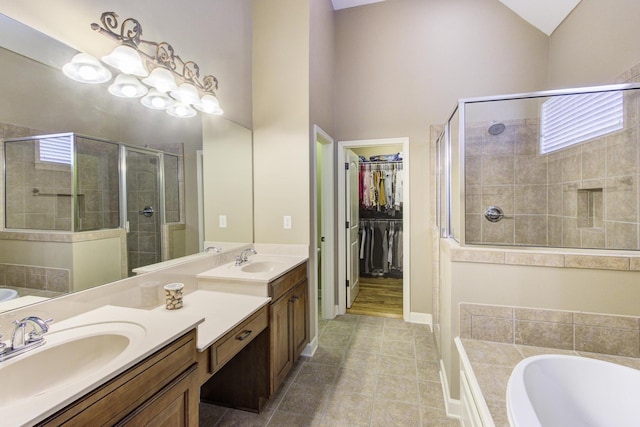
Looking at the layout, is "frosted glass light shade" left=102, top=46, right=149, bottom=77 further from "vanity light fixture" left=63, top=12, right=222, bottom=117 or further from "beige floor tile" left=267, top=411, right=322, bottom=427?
"beige floor tile" left=267, top=411, right=322, bottom=427

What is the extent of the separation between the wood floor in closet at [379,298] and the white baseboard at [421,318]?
0.52 feet

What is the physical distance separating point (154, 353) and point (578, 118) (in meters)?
2.99

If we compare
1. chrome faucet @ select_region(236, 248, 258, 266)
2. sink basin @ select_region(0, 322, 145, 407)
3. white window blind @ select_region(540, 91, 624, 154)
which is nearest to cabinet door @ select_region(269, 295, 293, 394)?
chrome faucet @ select_region(236, 248, 258, 266)

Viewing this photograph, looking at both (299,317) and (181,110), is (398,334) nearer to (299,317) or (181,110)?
(299,317)

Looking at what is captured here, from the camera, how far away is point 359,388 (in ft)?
6.84

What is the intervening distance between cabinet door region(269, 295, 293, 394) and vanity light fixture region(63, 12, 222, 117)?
147 cm

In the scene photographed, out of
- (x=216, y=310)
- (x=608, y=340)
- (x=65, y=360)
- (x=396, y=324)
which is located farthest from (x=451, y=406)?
(x=65, y=360)

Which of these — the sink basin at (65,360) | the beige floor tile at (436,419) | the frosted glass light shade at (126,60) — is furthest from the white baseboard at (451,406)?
the frosted glass light shade at (126,60)

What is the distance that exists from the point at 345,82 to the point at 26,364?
139 inches

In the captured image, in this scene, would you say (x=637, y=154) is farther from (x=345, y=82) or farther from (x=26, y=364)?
(x=26, y=364)

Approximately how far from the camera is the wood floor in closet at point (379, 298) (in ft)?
11.6

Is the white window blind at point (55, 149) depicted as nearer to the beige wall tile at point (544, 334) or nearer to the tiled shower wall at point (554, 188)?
the tiled shower wall at point (554, 188)

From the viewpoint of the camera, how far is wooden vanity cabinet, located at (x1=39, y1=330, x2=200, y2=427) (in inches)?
29.9

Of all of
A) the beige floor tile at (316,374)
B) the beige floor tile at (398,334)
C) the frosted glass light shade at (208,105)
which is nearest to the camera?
the frosted glass light shade at (208,105)
